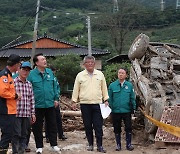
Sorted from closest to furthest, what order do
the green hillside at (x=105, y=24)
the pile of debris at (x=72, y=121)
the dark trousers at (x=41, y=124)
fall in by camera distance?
the dark trousers at (x=41, y=124) → the pile of debris at (x=72, y=121) → the green hillside at (x=105, y=24)

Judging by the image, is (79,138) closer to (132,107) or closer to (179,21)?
(132,107)

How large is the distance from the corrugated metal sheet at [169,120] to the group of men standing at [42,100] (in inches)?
21.3

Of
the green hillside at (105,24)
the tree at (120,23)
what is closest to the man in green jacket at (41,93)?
the green hillside at (105,24)

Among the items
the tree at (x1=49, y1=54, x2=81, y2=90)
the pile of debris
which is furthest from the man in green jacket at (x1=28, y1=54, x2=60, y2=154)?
the tree at (x1=49, y1=54, x2=81, y2=90)

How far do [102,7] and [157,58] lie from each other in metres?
39.1

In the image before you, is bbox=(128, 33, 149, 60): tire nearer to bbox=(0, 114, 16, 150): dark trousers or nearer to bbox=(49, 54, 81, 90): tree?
bbox=(0, 114, 16, 150): dark trousers

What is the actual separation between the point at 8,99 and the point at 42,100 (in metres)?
0.81

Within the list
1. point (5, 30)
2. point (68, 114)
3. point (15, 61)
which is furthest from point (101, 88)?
point (5, 30)

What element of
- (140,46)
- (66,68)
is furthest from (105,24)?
(140,46)

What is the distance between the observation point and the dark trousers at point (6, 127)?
505cm

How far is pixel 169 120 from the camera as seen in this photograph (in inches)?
259

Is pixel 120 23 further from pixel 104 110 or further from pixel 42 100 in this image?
pixel 42 100

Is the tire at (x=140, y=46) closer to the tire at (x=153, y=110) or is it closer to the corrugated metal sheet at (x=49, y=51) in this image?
the tire at (x=153, y=110)

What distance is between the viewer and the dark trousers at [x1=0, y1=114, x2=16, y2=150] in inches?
199
